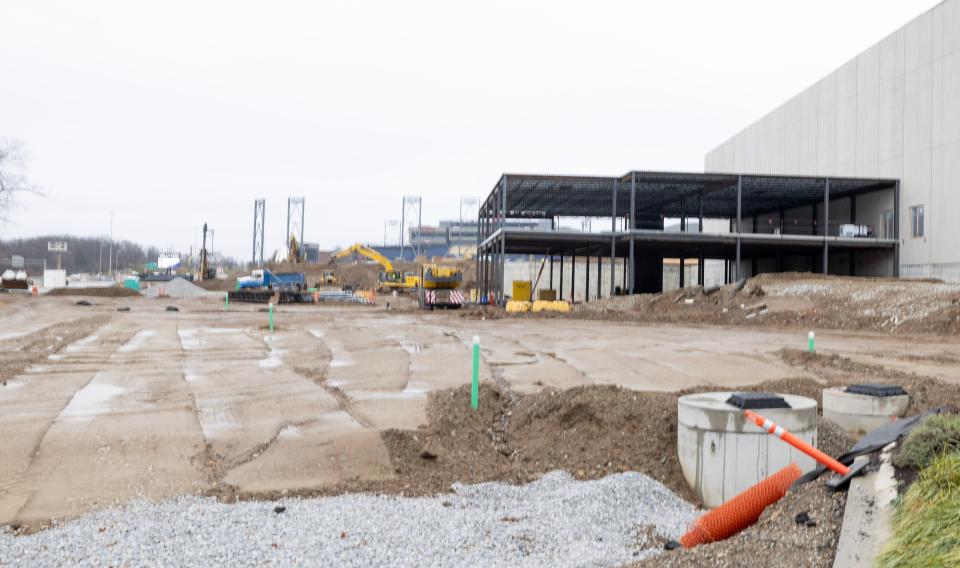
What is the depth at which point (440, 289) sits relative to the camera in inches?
1587

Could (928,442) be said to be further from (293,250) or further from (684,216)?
(293,250)

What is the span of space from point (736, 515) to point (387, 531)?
275 centimetres

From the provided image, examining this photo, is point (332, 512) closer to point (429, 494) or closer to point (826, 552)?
point (429, 494)

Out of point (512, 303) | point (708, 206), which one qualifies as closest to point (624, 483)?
point (512, 303)

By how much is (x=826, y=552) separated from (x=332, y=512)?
156 inches

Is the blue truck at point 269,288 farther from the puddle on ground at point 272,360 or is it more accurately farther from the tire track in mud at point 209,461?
the tire track in mud at point 209,461

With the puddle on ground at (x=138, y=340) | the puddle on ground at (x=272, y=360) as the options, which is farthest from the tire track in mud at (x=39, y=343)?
the puddle on ground at (x=272, y=360)

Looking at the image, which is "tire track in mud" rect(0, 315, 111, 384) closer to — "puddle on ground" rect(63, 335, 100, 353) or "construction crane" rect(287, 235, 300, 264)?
"puddle on ground" rect(63, 335, 100, 353)

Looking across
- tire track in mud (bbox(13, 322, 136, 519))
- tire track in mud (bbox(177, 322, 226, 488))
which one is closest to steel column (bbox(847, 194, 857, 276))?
tire track in mud (bbox(13, 322, 136, 519))

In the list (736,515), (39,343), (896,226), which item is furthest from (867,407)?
(896,226)

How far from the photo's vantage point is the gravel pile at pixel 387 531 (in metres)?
5.42

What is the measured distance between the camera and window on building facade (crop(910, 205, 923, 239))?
115 feet

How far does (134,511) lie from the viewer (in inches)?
251

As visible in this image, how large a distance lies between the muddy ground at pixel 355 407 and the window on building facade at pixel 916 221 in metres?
17.9
